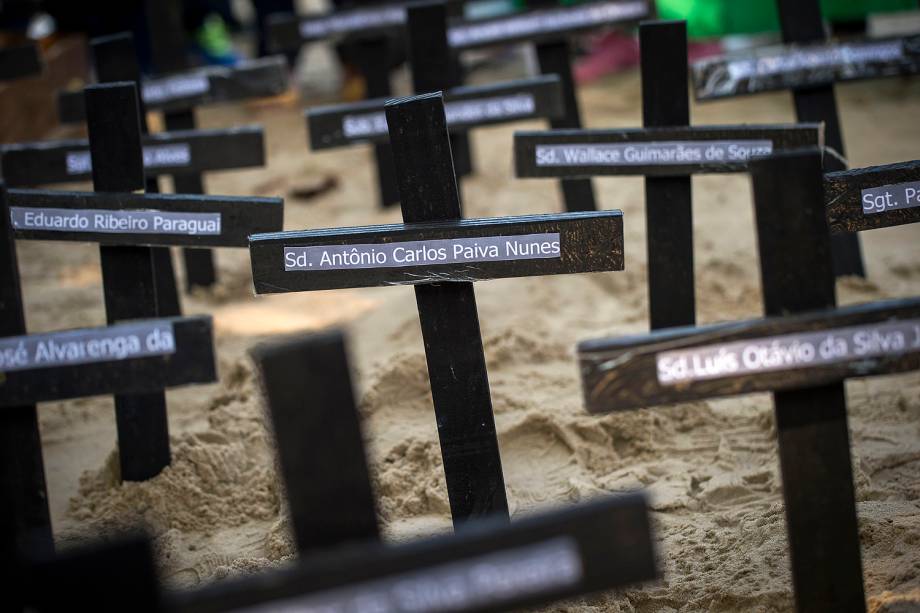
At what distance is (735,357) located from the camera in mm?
2623

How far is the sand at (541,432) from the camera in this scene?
3.60 metres

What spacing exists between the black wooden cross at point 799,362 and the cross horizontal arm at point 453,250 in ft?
2.22

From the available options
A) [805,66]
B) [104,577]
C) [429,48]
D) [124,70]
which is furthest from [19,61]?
[104,577]

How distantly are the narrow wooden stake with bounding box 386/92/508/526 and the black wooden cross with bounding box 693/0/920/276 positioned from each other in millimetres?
2391

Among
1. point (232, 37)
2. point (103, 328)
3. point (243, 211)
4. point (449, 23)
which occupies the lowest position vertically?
point (103, 328)

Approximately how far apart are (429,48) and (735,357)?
355 centimetres

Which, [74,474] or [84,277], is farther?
[84,277]

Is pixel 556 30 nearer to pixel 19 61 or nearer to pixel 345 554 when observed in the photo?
pixel 19 61

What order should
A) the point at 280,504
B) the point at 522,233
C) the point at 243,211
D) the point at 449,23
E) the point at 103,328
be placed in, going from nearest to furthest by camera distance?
the point at 103,328
the point at 522,233
the point at 243,211
the point at 280,504
the point at 449,23

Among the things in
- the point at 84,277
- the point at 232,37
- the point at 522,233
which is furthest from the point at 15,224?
the point at 232,37

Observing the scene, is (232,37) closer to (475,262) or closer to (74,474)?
(74,474)

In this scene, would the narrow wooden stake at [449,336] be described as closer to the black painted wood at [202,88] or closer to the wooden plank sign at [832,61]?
the wooden plank sign at [832,61]

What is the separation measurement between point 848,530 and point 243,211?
7.40 feet

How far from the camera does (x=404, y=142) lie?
3.33m
